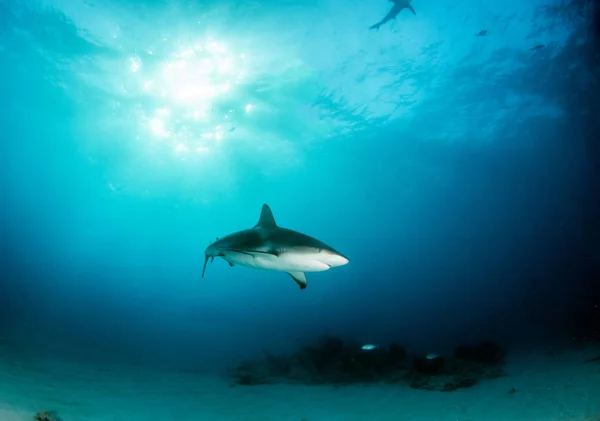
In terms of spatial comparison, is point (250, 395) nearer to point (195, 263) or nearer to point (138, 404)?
point (138, 404)

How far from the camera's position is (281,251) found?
361cm

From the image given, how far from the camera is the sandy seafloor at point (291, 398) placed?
798cm

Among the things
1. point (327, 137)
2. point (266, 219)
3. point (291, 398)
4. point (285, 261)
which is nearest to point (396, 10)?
point (327, 137)

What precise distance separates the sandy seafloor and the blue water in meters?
6.66

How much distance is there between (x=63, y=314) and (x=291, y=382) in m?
54.1

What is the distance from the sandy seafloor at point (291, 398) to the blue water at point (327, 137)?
262 inches

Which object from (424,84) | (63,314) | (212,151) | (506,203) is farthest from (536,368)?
(63,314)

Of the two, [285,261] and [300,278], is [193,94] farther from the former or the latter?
[285,261]

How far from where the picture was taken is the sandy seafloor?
26.2 ft

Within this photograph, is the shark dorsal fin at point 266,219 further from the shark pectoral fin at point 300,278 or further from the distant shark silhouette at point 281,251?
the shark pectoral fin at point 300,278

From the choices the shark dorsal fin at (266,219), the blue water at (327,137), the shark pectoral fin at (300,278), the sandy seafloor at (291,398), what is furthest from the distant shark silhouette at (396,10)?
the sandy seafloor at (291,398)

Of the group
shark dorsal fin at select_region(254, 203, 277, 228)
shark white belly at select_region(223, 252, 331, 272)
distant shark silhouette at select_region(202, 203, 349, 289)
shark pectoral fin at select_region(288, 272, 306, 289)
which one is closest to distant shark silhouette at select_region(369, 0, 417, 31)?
shark dorsal fin at select_region(254, 203, 277, 228)

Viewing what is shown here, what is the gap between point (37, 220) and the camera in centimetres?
5369

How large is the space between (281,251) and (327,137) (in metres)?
18.3
